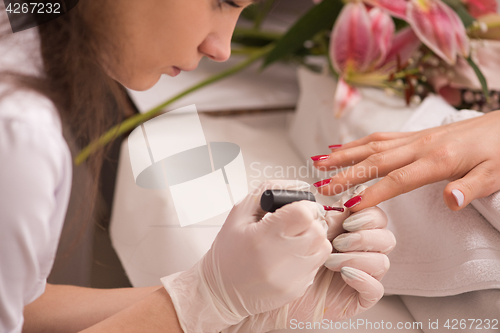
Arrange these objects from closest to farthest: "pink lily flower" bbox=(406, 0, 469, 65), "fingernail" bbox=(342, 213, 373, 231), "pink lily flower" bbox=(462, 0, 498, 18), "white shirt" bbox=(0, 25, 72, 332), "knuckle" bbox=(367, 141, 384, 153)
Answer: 1. "white shirt" bbox=(0, 25, 72, 332)
2. "fingernail" bbox=(342, 213, 373, 231)
3. "knuckle" bbox=(367, 141, 384, 153)
4. "pink lily flower" bbox=(406, 0, 469, 65)
5. "pink lily flower" bbox=(462, 0, 498, 18)

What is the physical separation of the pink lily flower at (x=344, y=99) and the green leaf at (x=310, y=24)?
0.17 metres

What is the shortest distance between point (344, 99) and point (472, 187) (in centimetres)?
28

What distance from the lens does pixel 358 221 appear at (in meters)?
0.40

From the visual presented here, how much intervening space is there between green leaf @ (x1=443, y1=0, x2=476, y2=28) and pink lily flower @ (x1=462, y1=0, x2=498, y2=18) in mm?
14

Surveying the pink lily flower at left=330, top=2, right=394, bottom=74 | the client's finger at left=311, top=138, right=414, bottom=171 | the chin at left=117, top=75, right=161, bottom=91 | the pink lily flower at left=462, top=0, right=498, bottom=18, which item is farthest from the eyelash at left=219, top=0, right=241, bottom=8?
the pink lily flower at left=462, top=0, right=498, bottom=18

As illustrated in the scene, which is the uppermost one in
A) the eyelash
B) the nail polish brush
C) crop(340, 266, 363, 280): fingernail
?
the eyelash

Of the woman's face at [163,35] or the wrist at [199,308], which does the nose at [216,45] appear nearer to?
the woman's face at [163,35]

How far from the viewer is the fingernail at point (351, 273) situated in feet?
1.28

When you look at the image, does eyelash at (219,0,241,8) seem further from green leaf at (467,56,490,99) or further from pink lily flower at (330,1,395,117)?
green leaf at (467,56,490,99)

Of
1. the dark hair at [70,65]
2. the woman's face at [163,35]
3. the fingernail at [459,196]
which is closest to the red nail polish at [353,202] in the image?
the fingernail at [459,196]

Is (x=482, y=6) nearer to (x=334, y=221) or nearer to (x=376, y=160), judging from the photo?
(x=376, y=160)

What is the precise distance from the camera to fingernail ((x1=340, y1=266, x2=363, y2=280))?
0.39 m

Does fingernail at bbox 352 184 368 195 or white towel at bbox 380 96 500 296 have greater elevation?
fingernail at bbox 352 184 368 195

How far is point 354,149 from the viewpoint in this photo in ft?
1.68
